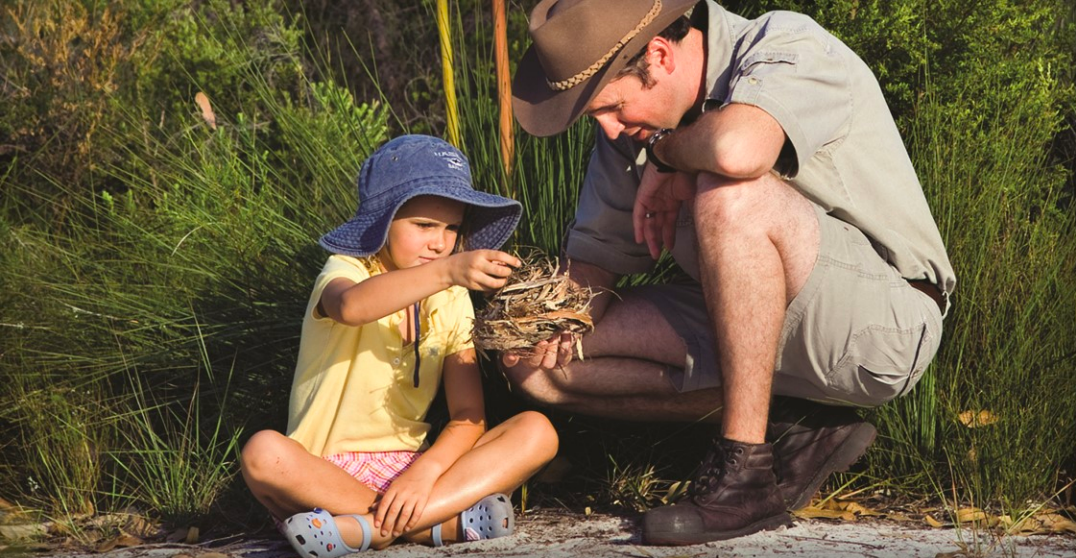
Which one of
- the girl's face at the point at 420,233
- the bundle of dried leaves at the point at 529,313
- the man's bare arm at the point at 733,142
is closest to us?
the man's bare arm at the point at 733,142

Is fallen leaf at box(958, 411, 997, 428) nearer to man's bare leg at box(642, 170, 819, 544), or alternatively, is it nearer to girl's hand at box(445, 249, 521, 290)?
man's bare leg at box(642, 170, 819, 544)

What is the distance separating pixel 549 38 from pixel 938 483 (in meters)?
1.63

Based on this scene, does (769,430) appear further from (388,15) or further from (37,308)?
(388,15)

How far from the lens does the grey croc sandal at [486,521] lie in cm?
303

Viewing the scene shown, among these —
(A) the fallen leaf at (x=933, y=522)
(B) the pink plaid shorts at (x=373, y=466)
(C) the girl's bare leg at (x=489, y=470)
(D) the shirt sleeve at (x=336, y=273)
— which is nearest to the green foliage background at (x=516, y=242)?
(A) the fallen leaf at (x=933, y=522)

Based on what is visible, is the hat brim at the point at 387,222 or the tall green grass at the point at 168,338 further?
the tall green grass at the point at 168,338

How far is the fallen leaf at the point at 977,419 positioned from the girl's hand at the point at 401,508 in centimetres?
149

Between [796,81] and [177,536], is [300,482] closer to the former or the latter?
[177,536]

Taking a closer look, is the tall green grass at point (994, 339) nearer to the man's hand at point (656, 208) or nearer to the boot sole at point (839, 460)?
the boot sole at point (839, 460)

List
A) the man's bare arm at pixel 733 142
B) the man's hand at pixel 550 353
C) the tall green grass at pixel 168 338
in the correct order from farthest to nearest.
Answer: the tall green grass at pixel 168 338 → the man's hand at pixel 550 353 → the man's bare arm at pixel 733 142

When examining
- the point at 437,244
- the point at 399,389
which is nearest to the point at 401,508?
the point at 399,389

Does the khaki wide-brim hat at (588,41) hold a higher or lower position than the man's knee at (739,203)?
higher

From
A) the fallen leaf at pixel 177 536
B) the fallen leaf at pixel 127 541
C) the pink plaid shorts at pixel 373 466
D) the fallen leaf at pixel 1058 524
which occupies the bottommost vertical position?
the fallen leaf at pixel 177 536

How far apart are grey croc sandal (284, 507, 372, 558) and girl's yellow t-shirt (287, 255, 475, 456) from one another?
30 cm
